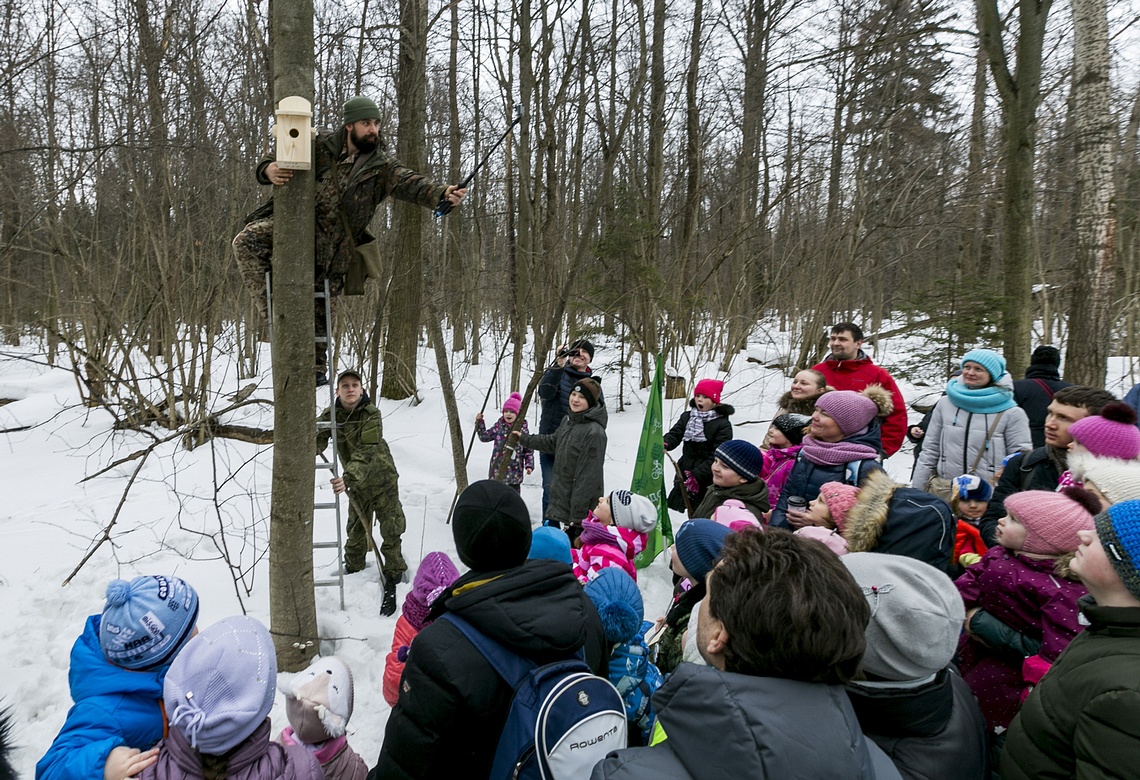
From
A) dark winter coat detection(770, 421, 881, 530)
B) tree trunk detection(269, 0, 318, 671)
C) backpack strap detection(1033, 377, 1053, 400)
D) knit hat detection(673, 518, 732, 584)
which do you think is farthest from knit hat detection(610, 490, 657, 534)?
backpack strap detection(1033, 377, 1053, 400)

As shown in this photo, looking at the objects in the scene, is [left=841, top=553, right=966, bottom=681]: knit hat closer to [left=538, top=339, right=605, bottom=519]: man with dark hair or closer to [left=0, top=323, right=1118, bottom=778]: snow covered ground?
[left=0, top=323, right=1118, bottom=778]: snow covered ground

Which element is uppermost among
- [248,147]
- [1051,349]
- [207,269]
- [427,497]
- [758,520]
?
[248,147]

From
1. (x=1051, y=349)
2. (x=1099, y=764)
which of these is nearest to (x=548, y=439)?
(x=1051, y=349)

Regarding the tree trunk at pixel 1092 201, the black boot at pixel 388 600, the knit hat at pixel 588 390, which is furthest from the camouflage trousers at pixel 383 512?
the tree trunk at pixel 1092 201

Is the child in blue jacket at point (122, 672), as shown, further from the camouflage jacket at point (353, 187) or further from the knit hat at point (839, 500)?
the knit hat at point (839, 500)

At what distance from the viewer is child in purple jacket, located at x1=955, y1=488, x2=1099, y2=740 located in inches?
87.6

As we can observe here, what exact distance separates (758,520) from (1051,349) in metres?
3.23

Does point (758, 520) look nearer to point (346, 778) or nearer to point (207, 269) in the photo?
point (346, 778)

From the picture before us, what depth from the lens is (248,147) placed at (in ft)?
27.7

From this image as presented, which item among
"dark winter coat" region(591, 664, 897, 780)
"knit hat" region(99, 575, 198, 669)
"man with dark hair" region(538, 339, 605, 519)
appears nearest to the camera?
"dark winter coat" region(591, 664, 897, 780)

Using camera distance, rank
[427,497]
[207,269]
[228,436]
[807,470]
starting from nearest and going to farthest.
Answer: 1. [807,470]
2. [427,497]
3. [228,436]
4. [207,269]

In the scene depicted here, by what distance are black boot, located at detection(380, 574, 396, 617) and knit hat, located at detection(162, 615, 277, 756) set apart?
9.39 feet

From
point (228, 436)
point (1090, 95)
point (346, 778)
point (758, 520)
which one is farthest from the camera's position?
point (228, 436)

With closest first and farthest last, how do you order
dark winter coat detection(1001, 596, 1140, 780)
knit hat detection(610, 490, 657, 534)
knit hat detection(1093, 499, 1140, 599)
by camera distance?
dark winter coat detection(1001, 596, 1140, 780), knit hat detection(1093, 499, 1140, 599), knit hat detection(610, 490, 657, 534)
